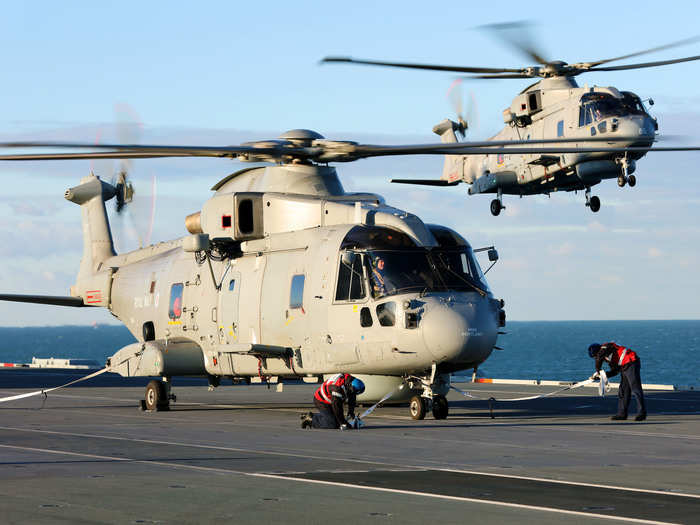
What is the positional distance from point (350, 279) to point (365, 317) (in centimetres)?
83

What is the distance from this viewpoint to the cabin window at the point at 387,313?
1964cm

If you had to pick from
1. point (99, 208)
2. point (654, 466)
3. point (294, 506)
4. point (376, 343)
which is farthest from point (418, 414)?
point (99, 208)

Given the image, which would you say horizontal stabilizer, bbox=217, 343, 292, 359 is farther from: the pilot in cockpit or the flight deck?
the pilot in cockpit

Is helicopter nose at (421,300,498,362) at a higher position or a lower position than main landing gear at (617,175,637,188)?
lower

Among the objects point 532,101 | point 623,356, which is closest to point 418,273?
point 623,356

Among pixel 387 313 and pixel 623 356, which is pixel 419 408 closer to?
pixel 387 313

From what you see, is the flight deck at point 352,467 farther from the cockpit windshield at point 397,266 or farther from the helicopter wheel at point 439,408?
the cockpit windshield at point 397,266

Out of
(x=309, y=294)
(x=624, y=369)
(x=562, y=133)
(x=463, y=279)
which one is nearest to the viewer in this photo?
(x=463, y=279)

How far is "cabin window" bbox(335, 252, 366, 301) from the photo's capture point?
2023cm

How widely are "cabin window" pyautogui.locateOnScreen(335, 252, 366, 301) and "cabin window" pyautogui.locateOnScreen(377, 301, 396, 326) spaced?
53cm

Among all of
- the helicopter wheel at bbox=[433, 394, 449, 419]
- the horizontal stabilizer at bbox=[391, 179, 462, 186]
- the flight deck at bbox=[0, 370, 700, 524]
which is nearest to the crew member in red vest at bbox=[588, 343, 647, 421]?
the flight deck at bbox=[0, 370, 700, 524]

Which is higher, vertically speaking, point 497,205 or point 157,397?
point 497,205

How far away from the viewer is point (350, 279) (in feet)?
66.9

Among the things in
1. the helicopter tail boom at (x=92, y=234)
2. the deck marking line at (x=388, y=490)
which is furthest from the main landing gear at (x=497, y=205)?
the deck marking line at (x=388, y=490)
